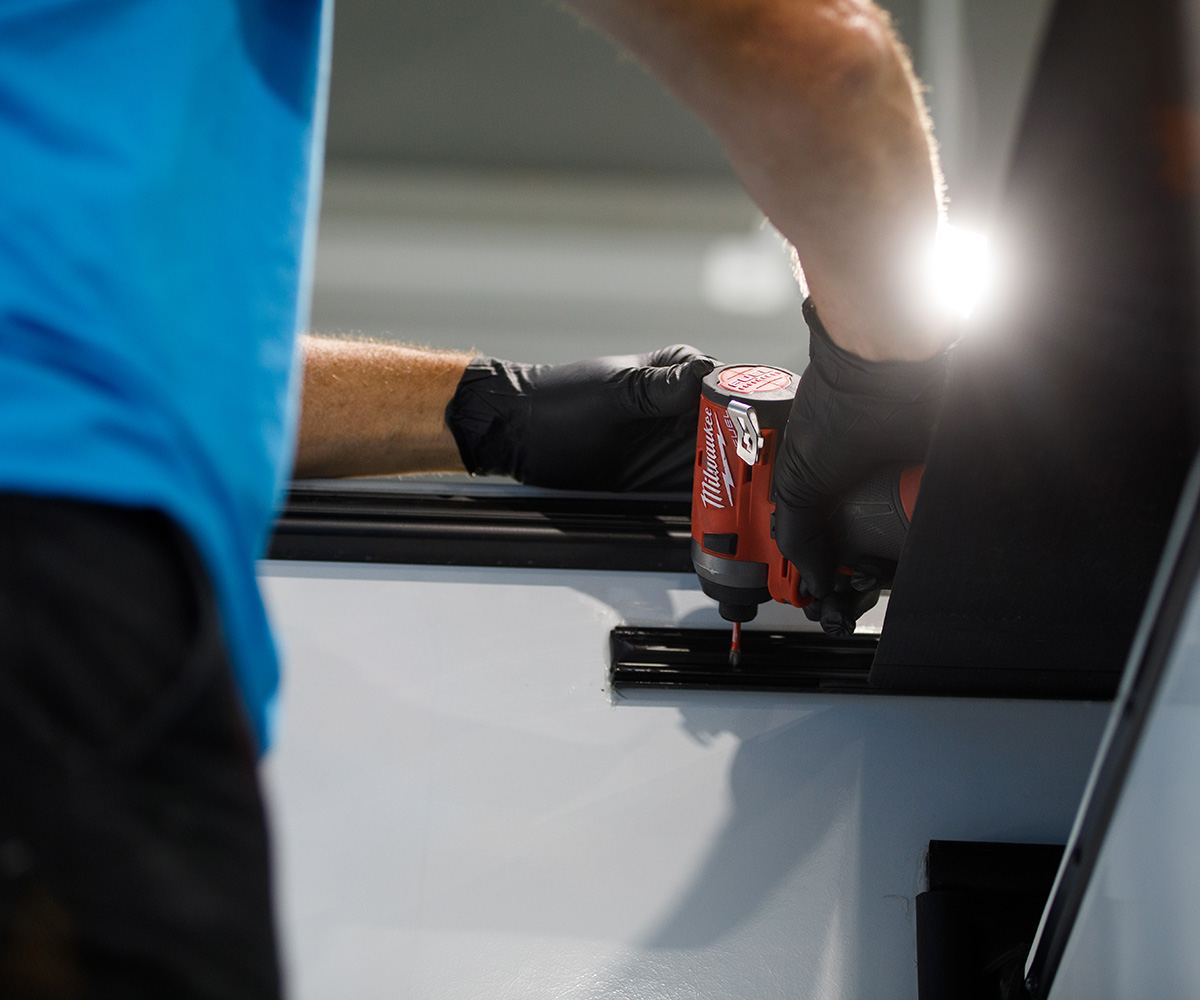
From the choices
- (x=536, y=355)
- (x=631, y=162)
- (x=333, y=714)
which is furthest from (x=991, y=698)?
(x=631, y=162)

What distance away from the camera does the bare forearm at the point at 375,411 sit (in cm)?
193

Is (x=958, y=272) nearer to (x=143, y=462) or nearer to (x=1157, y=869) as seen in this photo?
(x=1157, y=869)

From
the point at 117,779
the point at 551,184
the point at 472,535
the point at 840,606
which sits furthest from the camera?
the point at 551,184

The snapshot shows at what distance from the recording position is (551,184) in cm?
360

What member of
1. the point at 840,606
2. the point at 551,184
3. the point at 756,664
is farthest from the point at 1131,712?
the point at 551,184

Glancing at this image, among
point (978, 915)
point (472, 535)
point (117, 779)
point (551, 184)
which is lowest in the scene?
point (978, 915)

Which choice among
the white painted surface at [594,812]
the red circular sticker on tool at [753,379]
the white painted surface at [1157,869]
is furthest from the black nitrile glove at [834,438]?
the white painted surface at [1157,869]

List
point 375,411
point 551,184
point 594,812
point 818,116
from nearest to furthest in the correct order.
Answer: point 818,116, point 594,812, point 375,411, point 551,184

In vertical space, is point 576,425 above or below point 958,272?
below

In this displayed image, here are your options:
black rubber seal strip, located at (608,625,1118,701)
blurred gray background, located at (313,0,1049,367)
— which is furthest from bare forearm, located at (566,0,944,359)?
blurred gray background, located at (313,0,1049,367)

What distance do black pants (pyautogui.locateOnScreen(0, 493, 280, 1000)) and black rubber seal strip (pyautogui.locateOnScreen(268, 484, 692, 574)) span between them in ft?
4.03

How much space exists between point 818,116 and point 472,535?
3.69ft

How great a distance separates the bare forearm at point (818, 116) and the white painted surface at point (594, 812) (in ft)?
2.26

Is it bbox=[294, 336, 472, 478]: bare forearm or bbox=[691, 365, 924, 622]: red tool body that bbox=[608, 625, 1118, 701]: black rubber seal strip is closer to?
bbox=[691, 365, 924, 622]: red tool body
